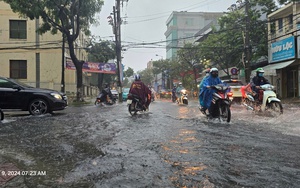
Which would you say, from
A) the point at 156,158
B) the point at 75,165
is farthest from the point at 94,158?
the point at 156,158

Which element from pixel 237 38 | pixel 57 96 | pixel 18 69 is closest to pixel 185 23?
pixel 237 38

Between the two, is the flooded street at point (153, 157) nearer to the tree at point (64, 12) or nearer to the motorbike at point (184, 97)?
the motorbike at point (184, 97)

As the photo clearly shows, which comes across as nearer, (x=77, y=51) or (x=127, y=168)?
(x=127, y=168)

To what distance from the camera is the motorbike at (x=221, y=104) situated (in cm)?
740

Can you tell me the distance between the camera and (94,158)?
3.93 metres

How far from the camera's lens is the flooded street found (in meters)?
3.05

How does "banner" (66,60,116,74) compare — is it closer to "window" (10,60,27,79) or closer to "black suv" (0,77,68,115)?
"window" (10,60,27,79)

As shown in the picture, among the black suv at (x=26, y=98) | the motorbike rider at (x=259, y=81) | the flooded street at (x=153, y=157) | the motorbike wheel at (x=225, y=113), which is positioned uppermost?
the motorbike rider at (x=259, y=81)

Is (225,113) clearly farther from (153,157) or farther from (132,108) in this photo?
(153,157)

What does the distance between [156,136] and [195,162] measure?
1845mm

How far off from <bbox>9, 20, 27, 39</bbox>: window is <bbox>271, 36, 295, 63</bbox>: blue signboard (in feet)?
71.0

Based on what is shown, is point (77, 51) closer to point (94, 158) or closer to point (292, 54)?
point (292, 54)

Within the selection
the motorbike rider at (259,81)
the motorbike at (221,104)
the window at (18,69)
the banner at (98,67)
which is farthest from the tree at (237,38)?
the window at (18,69)

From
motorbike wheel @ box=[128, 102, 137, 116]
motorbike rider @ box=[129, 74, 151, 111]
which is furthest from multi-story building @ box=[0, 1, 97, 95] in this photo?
motorbike wheel @ box=[128, 102, 137, 116]
